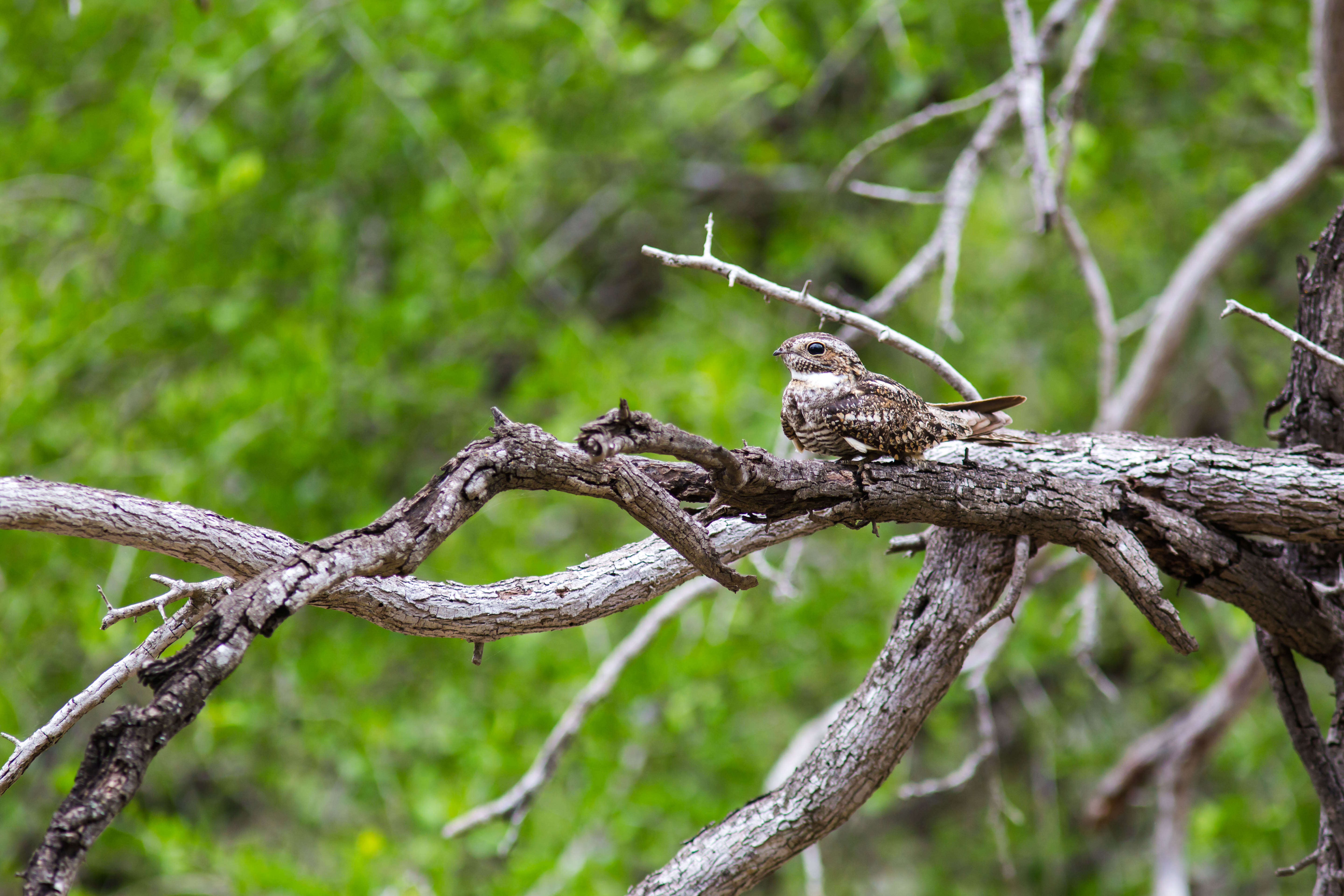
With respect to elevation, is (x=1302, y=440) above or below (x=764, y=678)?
below

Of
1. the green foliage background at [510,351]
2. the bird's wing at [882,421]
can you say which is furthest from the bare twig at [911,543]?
the green foliage background at [510,351]

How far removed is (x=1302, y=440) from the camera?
2.42 meters

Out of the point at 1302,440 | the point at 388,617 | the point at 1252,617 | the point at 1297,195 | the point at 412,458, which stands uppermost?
the point at 412,458

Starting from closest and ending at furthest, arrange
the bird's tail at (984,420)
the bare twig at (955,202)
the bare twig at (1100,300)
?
the bird's tail at (984,420) → the bare twig at (955,202) → the bare twig at (1100,300)

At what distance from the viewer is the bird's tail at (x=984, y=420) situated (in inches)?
84.4

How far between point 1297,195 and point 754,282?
2.72 metres

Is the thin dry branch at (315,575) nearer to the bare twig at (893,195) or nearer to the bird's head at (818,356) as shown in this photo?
the bird's head at (818,356)

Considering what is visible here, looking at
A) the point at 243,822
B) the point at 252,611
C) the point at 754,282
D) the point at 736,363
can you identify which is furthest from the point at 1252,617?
the point at 243,822

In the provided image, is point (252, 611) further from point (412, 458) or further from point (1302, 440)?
point (412, 458)

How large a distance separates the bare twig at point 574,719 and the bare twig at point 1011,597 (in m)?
0.91

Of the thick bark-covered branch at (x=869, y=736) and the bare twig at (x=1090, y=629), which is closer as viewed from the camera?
the thick bark-covered branch at (x=869, y=736)

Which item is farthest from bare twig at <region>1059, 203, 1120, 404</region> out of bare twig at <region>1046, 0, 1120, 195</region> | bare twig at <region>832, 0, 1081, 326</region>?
bare twig at <region>832, 0, 1081, 326</region>

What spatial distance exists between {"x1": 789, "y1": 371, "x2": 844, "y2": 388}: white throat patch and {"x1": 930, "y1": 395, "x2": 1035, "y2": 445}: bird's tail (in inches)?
8.4

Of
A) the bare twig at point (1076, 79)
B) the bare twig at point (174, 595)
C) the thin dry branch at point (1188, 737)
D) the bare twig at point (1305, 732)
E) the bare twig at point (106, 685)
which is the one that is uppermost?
the bare twig at point (1076, 79)
